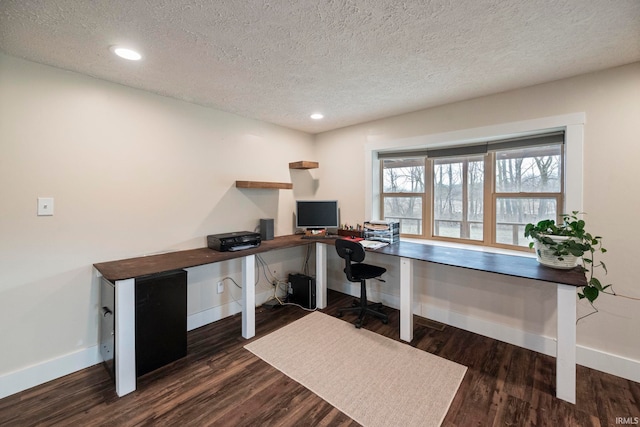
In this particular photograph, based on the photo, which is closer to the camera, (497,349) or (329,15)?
(329,15)

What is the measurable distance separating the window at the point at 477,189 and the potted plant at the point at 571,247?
52cm

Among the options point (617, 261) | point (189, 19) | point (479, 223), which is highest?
point (189, 19)

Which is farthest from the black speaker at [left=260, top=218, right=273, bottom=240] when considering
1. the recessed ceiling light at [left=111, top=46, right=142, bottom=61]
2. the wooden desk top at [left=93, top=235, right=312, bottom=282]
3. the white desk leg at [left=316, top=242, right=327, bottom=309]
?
the recessed ceiling light at [left=111, top=46, right=142, bottom=61]

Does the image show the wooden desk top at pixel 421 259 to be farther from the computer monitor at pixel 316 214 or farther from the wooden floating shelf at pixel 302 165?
the wooden floating shelf at pixel 302 165

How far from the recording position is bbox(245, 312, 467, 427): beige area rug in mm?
1806

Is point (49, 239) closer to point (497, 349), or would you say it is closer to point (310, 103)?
point (310, 103)

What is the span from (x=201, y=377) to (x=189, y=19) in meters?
2.44

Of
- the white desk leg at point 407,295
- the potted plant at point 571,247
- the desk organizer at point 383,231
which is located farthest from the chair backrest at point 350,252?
the potted plant at point 571,247

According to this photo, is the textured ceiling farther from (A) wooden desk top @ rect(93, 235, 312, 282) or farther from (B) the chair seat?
(B) the chair seat

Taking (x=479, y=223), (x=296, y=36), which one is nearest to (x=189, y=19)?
(x=296, y=36)

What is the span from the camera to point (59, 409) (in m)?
1.81

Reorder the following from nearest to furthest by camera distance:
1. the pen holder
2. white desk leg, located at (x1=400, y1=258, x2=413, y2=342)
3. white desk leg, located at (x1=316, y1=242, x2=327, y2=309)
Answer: white desk leg, located at (x1=400, y1=258, x2=413, y2=342) → white desk leg, located at (x1=316, y1=242, x2=327, y2=309) → the pen holder

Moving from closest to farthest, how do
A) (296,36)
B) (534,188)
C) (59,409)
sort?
(296,36) → (59,409) → (534,188)

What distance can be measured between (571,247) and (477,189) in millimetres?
1160
